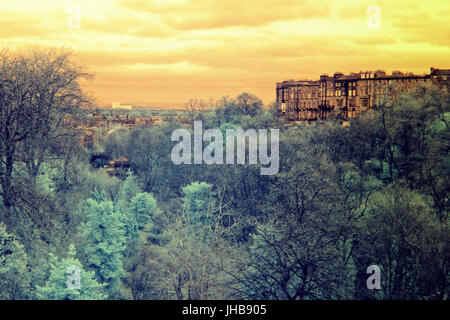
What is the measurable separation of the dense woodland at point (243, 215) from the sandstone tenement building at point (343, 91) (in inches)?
97.0

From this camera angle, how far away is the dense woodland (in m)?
13.9

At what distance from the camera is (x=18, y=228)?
1473 cm

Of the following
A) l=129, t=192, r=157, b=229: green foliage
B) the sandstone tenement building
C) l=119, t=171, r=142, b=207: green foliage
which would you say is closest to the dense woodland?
l=129, t=192, r=157, b=229: green foliage

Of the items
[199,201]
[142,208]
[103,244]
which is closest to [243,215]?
[199,201]

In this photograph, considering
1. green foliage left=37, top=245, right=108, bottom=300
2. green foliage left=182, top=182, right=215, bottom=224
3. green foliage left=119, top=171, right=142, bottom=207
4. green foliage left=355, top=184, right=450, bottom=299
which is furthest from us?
green foliage left=119, top=171, right=142, bottom=207

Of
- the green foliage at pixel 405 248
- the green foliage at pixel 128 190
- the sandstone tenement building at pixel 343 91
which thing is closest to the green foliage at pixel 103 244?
the green foliage at pixel 405 248

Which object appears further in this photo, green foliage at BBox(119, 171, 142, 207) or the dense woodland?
green foliage at BBox(119, 171, 142, 207)

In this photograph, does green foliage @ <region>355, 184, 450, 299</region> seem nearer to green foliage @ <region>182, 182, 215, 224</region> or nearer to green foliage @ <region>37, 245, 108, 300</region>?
green foliage @ <region>37, 245, 108, 300</region>

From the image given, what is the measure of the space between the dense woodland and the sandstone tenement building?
2465mm

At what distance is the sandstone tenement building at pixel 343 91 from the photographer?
28.4 metres

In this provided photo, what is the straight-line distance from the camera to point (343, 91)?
3188 cm

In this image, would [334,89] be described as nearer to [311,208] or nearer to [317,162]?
[317,162]

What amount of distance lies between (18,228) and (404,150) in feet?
65.0

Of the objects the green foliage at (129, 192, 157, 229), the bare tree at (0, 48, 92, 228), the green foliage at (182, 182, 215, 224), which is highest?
the bare tree at (0, 48, 92, 228)
